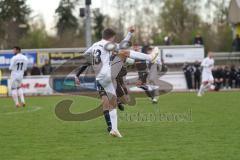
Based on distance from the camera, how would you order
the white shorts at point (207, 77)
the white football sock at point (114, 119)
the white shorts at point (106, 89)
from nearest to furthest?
1. the white football sock at point (114, 119)
2. the white shorts at point (106, 89)
3. the white shorts at point (207, 77)

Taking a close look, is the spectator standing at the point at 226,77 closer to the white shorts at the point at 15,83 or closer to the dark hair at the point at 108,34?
the white shorts at the point at 15,83

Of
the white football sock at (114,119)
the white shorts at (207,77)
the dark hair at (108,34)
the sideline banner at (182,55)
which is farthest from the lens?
the sideline banner at (182,55)

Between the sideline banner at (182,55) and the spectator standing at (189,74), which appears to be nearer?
the spectator standing at (189,74)

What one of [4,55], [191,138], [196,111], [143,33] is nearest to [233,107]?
[196,111]

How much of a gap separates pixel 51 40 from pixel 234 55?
3691 cm

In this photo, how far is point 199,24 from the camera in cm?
7556

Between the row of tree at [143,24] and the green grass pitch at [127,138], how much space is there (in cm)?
5081

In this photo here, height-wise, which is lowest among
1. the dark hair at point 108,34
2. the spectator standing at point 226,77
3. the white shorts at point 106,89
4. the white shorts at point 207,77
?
the spectator standing at point 226,77

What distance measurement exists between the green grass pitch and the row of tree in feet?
167

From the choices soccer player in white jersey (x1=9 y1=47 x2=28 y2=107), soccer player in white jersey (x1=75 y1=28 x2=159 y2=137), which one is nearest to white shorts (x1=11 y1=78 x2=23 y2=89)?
soccer player in white jersey (x1=9 y1=47 x2=28 y2=107)

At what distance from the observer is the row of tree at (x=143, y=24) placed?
7044 cm

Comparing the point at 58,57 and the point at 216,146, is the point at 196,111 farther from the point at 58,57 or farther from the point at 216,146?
the point at 58,57

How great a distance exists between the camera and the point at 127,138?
39.9 ft

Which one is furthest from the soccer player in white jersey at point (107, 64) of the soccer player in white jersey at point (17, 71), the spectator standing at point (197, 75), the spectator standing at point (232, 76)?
the spectator standing at point (232, 76)
